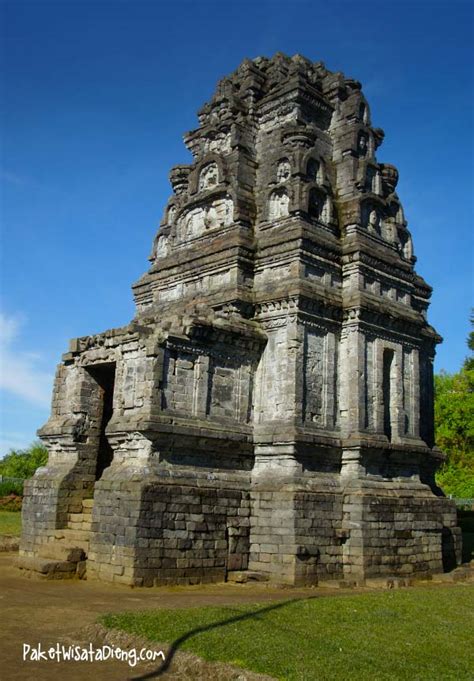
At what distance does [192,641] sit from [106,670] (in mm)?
1130

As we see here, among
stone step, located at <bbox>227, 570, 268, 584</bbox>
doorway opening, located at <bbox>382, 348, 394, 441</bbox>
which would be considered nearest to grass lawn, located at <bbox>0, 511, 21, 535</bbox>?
stone step, located at <bbox>227, 570, 268, 584</bbox>

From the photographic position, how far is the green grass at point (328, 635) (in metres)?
8.04

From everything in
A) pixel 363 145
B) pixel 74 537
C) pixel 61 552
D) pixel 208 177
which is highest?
pixel 363 145

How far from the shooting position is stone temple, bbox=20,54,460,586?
15.3m

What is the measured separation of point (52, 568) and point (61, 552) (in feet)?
2.42

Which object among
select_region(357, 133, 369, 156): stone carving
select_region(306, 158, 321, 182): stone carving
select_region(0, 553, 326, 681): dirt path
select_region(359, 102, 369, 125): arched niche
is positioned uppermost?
select_region(359, 102, 369, 125): arched niche

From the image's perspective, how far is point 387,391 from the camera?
61.3 feet

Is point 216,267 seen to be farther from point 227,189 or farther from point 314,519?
point 314,519

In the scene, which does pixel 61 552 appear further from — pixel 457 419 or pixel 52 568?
pixel 457 419

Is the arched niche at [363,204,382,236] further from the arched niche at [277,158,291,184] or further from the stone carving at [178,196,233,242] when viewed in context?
the stone carving at [178,196,233,242]

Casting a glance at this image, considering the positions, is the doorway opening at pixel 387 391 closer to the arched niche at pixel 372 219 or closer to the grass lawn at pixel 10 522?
the arched niche at pixel 372 219

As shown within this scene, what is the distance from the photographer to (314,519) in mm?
Answer: 15867

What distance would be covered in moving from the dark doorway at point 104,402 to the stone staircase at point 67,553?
1.23 metres

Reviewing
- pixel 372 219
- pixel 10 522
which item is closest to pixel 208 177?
pixel 372 219
